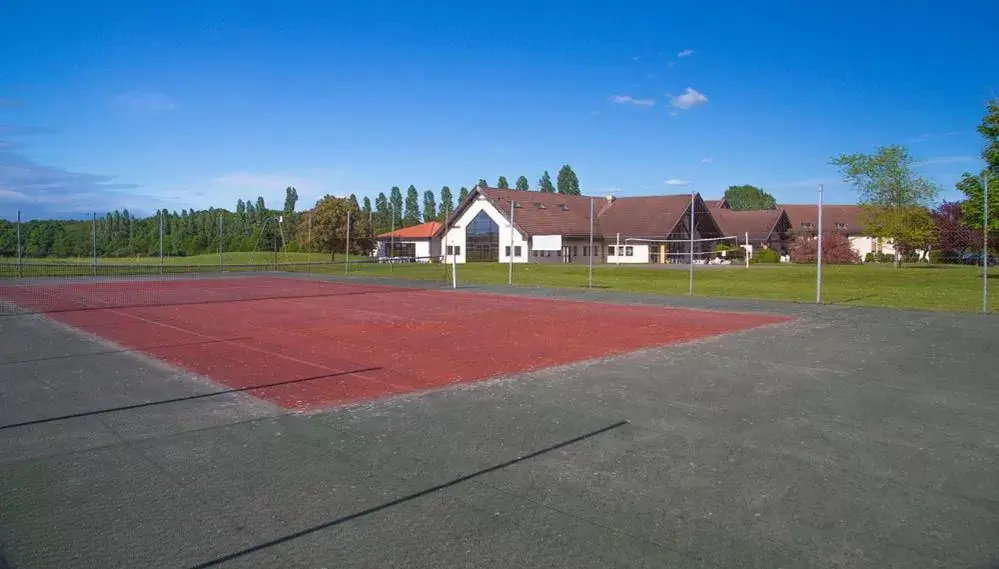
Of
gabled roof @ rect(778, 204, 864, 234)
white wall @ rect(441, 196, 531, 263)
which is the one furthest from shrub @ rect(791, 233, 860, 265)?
white wall @ rect(441, 196, 531, 263)

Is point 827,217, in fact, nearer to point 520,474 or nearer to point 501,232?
point 501,232

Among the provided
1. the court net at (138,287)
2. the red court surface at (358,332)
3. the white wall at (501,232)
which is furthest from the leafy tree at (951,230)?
the red court surface at (358,332)

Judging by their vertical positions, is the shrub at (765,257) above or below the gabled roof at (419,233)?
below

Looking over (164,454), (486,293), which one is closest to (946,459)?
(164,454)

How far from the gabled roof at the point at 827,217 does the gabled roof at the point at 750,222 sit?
3.31 m

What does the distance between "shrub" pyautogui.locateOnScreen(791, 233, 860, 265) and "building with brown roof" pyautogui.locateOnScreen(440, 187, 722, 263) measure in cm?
986

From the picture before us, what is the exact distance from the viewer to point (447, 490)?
5535mm

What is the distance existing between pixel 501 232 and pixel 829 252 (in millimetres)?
29556

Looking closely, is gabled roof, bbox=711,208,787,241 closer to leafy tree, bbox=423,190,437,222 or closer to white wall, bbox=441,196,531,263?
white wall, bbox=441,196,531,263

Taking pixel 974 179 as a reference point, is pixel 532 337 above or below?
below

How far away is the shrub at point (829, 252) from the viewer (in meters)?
59.0

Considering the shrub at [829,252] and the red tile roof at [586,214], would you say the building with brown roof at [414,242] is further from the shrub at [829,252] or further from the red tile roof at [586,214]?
the shrub at [829,252]

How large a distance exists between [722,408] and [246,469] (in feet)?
18.2

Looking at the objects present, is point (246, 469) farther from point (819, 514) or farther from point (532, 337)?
point (532, 337)
